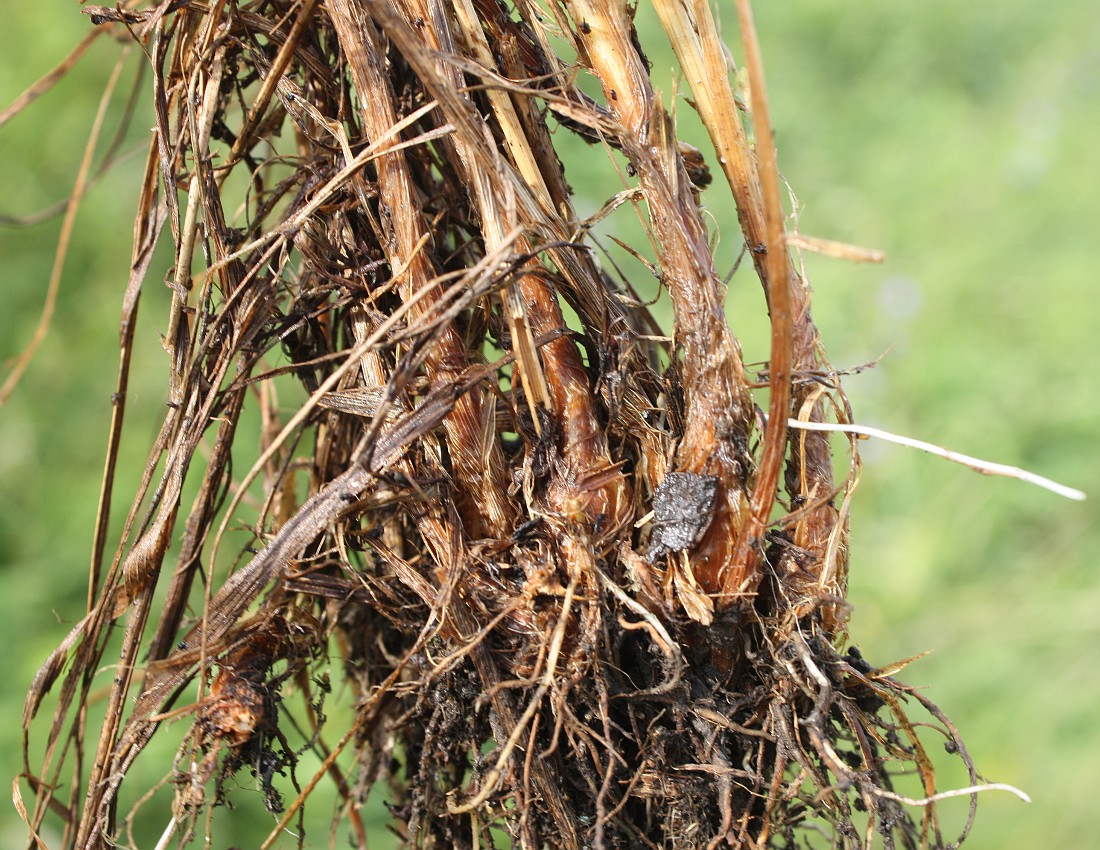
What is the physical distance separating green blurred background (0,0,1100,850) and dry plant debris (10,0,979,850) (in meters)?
1.15

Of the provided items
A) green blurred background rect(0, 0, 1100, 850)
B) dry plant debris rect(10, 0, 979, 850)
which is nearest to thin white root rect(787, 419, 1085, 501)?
dry plant debris rect(10, 0, 979, 850)

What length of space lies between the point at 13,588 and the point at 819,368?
172cm

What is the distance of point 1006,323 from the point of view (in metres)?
2.57

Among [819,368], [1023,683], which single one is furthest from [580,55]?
[1023,683]

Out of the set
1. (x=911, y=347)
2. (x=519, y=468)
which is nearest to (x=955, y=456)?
(x=519, y=468)

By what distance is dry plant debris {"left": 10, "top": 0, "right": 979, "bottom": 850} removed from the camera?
591 millimetres

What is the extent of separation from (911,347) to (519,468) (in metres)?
2.15

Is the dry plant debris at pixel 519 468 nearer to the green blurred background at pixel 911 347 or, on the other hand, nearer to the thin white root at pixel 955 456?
the thin white root at pixel 955 456

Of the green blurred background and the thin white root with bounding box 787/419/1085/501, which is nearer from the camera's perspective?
the thin white root with bounding box 787/419/1085/501

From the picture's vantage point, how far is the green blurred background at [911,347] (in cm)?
184

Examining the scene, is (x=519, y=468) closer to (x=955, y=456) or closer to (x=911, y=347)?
(x=955, y=456)

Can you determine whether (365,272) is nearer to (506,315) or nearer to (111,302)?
(506,315)

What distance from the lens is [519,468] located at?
64 cm

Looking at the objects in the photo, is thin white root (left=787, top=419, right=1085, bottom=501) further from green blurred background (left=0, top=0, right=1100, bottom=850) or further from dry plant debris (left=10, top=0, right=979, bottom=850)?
green blurred background (left=0, top=0, right=1100, bottom=850)
